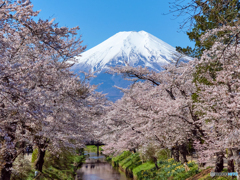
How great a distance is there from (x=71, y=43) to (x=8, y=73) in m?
8.48

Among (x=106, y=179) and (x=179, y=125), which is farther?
(x=106, y=179)

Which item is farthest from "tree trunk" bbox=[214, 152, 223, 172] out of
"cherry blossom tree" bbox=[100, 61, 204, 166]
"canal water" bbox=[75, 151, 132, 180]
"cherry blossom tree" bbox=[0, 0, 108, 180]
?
"canal water" bbox=[75, 151, 132, 180]

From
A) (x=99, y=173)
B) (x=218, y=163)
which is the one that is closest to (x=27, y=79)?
(x=218, y=163)

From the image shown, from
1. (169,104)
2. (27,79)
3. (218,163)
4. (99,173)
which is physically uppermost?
(169,104)

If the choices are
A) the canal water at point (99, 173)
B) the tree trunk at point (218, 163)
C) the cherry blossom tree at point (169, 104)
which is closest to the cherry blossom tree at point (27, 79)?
the cherry blossom tree at point (169, 104)

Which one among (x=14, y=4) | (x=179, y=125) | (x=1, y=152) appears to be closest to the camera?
(x=14, y=4)

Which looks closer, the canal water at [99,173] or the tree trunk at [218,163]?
the tree trunk at [218,163]

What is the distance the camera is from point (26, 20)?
6.15m

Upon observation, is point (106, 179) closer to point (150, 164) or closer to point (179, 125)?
point (150, 164)

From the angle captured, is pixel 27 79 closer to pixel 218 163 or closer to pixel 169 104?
pixel 169 104

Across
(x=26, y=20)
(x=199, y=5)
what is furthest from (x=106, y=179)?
(x=199, y=5)

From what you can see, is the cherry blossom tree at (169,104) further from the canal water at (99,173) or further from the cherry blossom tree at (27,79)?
the canal water at (99,173)

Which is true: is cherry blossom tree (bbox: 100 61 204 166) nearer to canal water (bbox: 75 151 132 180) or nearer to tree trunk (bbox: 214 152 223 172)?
tree trunk (bbox: 214 152 223 172)

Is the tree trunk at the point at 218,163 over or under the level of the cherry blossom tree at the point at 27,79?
under
